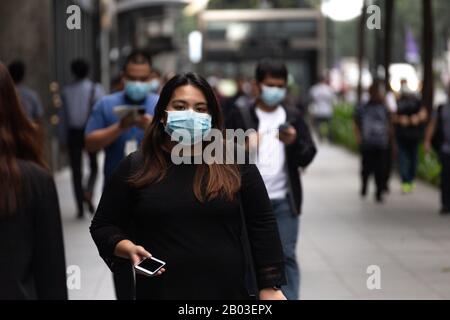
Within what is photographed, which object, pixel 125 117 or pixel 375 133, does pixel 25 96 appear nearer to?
pixel 375 133

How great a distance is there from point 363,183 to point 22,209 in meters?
12.9

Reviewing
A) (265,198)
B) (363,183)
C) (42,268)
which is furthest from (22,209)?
(363,183)

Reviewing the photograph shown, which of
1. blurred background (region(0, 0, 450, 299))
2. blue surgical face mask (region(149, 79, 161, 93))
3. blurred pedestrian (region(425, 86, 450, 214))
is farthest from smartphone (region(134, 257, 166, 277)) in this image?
blurred pedestrian (region(425, 86, 450, 214))

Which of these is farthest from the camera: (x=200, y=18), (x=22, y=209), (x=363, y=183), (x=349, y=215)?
(x=200, y=18)

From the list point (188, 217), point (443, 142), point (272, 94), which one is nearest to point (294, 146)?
point (272, 94)

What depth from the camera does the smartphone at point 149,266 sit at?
3.97m

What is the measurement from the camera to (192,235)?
13.5 ft

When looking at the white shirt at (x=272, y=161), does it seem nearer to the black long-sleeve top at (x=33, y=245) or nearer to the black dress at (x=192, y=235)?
the black dress at (x=192, y=235)

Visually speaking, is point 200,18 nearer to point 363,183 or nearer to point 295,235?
point 363,183

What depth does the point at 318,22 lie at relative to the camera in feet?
170

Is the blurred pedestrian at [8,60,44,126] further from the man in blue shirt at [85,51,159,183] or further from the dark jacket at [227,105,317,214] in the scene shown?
the dark jacket at [227,105,317,214]

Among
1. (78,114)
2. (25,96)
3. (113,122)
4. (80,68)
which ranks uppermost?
(113,122)

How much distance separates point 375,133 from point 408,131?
1.56 meters

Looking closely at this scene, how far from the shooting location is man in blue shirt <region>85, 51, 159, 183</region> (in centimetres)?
714
